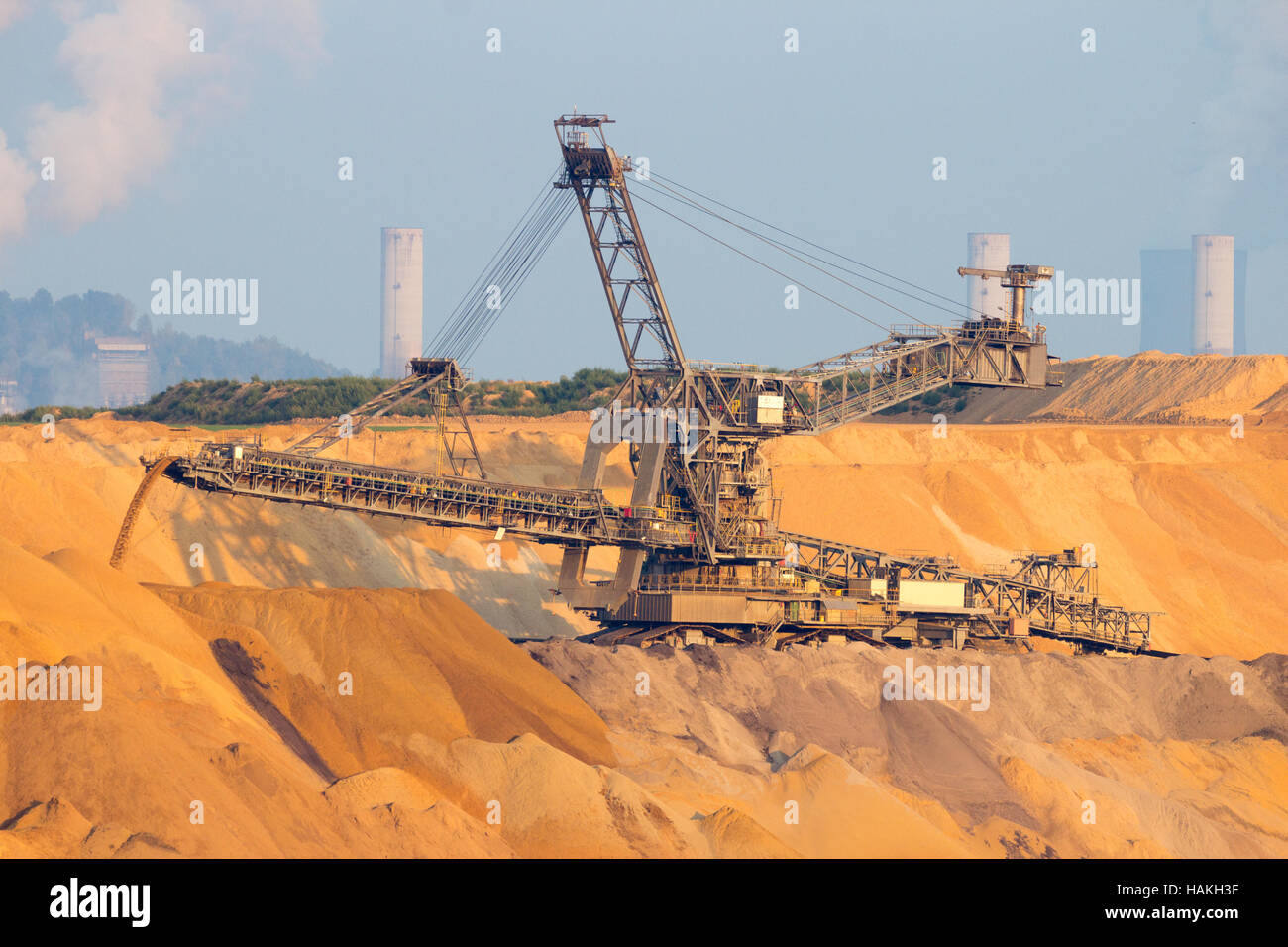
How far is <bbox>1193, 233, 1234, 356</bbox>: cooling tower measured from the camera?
17900 cm

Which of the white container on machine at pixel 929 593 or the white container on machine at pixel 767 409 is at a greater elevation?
the white container on machine at pixel 767 409

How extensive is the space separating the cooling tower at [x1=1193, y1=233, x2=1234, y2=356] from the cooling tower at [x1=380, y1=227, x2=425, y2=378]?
232 ft

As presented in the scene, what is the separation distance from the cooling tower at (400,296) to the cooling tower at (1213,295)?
70623 mm

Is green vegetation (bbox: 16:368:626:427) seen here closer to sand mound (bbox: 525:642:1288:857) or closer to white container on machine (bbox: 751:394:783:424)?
white container on machine (bbox: 751:394:783:424)

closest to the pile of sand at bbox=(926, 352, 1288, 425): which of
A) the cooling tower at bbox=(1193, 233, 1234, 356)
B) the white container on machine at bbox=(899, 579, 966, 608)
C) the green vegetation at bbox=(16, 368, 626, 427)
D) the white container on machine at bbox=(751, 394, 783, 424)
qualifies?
the green vegetation at bbox=(16, 368, 626, 427)

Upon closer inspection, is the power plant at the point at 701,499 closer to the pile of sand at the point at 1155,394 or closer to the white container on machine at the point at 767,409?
the white container on machine at the point at 767,409

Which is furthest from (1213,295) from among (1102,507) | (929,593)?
(929,593)

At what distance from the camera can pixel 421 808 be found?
130 feet

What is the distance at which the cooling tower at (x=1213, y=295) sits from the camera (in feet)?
587

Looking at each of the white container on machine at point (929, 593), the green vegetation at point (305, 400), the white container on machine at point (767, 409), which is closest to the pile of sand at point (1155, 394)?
the green vegetation at point (305, 400)

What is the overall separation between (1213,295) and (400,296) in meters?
74.4

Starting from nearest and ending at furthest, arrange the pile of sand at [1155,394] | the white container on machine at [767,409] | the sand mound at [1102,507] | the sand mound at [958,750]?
the sand mound at [958,750] → the white container on machine at [767,409] → the sand mound at [1102,507] → the pile of sand at [1155,394]
